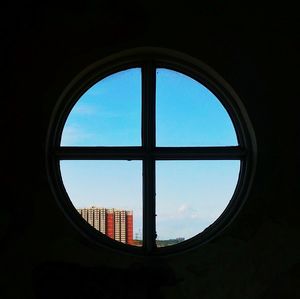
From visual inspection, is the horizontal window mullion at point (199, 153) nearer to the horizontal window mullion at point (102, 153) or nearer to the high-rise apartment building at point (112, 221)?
the horizontal window mullion at point (102, 153)

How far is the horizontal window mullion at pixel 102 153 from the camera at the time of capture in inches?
115

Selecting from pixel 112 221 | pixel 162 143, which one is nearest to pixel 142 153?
pixel 162 143

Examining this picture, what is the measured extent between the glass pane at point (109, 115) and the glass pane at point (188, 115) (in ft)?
0.49

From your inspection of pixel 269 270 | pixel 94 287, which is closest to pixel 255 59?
pixel 269 270

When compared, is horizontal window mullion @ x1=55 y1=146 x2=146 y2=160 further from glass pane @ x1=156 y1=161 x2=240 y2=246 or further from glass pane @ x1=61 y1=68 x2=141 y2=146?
glass pane @ x1=156 y1=161 x2=240 y2=246

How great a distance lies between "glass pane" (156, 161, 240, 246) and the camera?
2.88 m

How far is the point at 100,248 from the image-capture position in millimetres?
2701

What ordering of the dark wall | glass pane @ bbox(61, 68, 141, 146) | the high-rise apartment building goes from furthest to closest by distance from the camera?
1. glass pane @ bbox(61, 68, 141, 146)
2. the high-rise apartment building
3. the dark wall

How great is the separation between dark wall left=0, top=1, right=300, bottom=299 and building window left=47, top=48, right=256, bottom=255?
0.10 m

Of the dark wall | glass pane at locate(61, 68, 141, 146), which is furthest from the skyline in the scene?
the dark wall

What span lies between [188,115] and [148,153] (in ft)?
1.20

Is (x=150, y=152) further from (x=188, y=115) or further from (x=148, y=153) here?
(x=188, y=115)

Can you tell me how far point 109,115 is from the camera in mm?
3033

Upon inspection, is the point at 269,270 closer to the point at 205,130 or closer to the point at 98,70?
the point at 205,130
